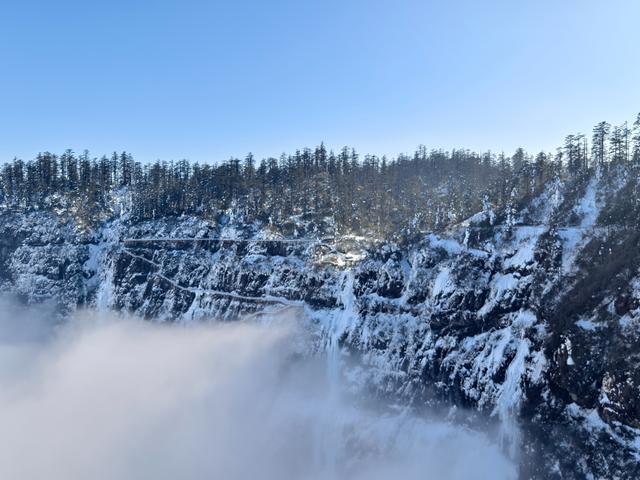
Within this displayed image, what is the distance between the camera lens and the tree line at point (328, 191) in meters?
124

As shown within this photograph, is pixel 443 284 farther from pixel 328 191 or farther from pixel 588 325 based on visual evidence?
pixel 328 191

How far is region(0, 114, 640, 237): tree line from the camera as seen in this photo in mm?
124000

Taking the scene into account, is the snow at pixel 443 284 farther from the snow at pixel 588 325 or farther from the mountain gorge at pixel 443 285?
the snow at pixel 588 325

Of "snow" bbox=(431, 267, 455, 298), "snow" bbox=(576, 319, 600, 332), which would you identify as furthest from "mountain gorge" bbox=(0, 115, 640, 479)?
"snow" bbox=(431, 267, 455, 298)

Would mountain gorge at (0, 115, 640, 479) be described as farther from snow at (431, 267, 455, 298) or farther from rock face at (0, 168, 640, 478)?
snow at (431, 267, 455, 298)

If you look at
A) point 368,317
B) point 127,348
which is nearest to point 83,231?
point 127,348

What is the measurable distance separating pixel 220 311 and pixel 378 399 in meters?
47.5

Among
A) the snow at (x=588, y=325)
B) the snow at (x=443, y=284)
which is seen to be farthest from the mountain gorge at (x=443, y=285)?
the snow at (x=443, y=284)

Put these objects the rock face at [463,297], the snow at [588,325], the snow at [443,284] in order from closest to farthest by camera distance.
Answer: the rock face at [463,297], the snow at [588,325], the snow at [443,284]

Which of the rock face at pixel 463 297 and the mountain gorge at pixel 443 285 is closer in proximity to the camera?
the rock face at pixel 463 297

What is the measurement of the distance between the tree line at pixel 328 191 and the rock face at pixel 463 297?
28.0 feet

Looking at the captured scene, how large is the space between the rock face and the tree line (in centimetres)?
853

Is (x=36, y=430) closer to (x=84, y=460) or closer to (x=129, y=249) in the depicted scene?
(x=84, y=460)

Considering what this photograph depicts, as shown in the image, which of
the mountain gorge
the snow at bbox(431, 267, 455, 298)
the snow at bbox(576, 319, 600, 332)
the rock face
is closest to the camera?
the rock face
